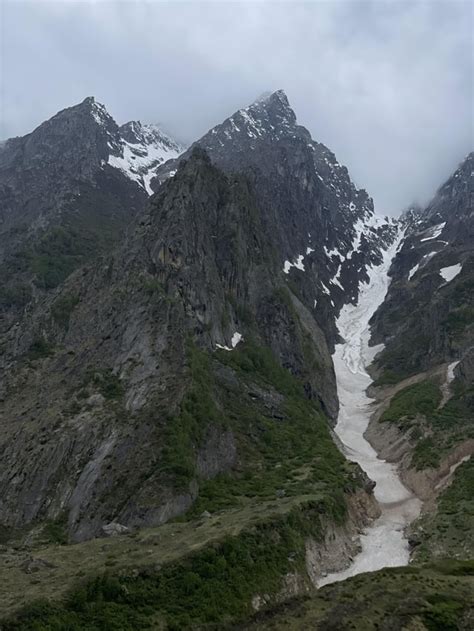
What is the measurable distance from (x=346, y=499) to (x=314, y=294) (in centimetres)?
11272

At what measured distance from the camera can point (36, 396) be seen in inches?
2827

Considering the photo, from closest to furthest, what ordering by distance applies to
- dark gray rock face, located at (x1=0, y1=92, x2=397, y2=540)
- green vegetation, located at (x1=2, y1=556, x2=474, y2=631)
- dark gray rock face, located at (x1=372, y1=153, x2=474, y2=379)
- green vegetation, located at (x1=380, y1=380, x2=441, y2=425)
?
green vegetation, located at (x1=2, y1=556, x2=474, y2=631) → dark gray rock face, located at (x1=0, y1=92, x2=397, y2=540) → green vegetation, located at (x1=380, y1=380, x2=441, y2=425) → dark gray rock face, located at (x1=372, y1=153, x2=474, y2=379)

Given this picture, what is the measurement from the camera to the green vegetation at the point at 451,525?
53.5 metres

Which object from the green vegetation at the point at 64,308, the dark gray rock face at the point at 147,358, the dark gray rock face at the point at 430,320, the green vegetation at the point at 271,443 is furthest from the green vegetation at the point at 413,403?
the green vegetation at the point at 64,308

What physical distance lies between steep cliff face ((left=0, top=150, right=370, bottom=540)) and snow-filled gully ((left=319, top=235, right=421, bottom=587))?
4.86m

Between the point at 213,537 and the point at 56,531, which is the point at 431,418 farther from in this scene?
the point at 56,531

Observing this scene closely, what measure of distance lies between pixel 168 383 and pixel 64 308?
96.3 ft

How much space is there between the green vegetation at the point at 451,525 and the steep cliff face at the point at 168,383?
8.70 m

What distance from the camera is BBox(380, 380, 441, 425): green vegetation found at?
98.5m

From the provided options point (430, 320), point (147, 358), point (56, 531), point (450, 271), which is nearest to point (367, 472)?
point (147, 358)

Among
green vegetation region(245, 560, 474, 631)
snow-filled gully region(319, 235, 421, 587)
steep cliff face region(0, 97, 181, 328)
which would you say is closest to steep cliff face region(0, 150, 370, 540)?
snow-filled gully region(319, 235, 421, 587)

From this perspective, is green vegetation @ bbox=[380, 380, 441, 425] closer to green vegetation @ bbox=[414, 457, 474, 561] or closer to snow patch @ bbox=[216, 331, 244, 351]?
green vegetation @ bbox=[414, 457, 474, 561]

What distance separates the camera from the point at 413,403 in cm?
10250

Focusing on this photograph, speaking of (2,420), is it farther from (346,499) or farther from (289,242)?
(289,242)
